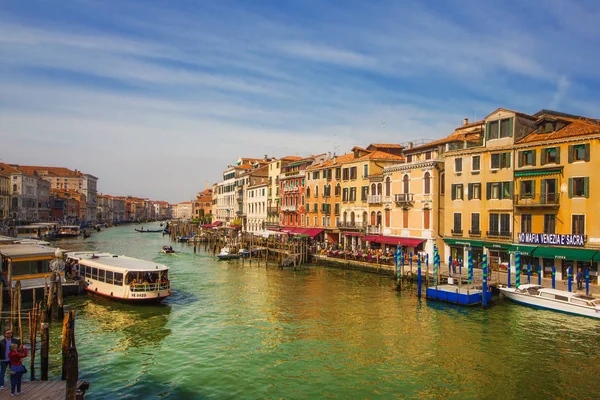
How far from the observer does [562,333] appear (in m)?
20.3

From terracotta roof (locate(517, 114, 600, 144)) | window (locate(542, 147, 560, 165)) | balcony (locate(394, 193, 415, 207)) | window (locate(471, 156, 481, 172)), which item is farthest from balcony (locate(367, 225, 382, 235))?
window (locate(542, 147, 560, 165))

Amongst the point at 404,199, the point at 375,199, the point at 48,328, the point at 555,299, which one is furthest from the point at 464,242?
the point at 48,328

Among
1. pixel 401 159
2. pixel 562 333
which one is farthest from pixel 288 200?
pixel 562 333

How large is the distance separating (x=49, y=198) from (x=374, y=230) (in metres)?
101

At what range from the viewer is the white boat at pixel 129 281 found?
Answer: 25031 mm

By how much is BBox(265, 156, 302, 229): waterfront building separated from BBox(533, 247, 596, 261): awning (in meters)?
37.5

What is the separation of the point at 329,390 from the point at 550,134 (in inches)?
964

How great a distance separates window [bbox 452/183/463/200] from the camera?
35.0 m

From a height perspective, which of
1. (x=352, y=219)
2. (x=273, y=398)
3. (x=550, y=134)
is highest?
(x=550, y=134)

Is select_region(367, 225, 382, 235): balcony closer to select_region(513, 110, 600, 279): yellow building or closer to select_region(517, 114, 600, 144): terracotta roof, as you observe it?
select_region(513, 110, 600, 279): yellow building

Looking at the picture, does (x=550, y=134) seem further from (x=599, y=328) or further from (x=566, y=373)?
(x=566, y=373)

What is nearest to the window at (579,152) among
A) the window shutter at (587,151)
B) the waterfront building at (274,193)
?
the window shutter at (587,151)

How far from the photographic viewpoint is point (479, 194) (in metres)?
33.7

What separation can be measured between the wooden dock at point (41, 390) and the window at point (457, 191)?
29.7 metres
